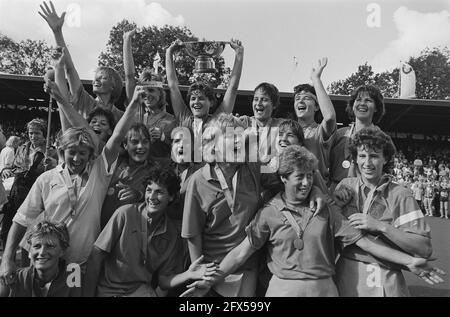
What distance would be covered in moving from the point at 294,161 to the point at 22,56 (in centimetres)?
4323

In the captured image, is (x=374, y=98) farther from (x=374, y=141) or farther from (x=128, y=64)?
(x=128, y=64)

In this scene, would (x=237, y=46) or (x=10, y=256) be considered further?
(x=237, y=46)

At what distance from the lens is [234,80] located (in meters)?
4.00

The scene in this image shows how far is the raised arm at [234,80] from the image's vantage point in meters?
3.98

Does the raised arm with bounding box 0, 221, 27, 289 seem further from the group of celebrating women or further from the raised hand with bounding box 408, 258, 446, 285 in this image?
the raised hand with bounding box 408, 258, 446, 285

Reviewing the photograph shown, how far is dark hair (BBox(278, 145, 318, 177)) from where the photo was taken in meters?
2.76

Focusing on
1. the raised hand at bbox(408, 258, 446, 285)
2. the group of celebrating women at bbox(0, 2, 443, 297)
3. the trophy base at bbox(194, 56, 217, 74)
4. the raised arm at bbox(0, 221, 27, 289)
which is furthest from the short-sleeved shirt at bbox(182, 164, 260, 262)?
the trophy base at bbox(194, 56, 217, 74)

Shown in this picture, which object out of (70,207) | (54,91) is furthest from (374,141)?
(54,91)

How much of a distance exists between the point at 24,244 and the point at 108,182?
71cm

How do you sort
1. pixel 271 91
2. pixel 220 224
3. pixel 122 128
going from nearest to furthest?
pixel 220 224 < pixel 122 128 < pixel 271 91

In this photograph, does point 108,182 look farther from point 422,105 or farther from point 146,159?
point 422,105

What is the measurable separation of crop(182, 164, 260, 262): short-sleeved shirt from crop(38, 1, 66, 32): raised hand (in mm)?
2352

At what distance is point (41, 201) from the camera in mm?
3105

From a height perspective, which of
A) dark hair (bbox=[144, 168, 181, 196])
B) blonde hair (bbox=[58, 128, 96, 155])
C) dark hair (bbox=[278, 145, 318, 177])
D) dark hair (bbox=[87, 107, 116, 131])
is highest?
dark hair (bbox=[87, 107, 116, 131])
